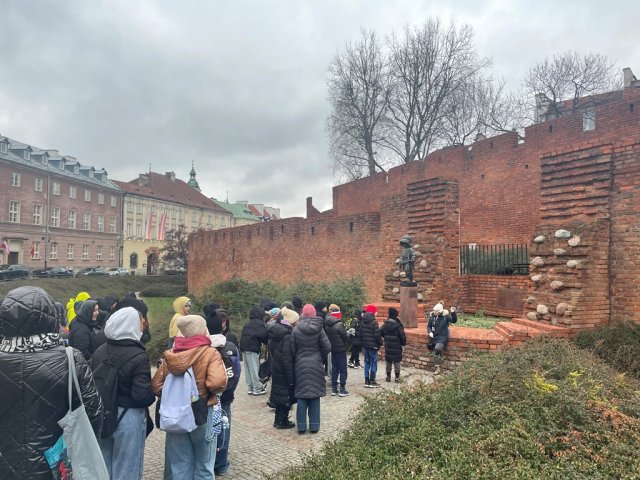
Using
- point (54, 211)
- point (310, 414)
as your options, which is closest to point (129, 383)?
point (310, 414)

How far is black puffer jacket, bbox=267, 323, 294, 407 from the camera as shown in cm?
549

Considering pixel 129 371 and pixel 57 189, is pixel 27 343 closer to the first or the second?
pixel 129 371

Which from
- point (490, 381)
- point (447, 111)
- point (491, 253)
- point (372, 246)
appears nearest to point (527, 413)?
point (490, 381)

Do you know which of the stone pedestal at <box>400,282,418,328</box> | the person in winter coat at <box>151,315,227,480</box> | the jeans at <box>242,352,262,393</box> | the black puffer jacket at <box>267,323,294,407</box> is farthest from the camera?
the stone pedestal at <box>400,282,418,328</box>

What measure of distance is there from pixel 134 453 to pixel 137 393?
518mm

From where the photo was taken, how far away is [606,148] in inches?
283

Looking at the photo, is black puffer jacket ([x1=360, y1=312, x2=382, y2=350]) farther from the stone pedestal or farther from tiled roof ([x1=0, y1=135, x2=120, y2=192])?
tiled roof ([x1=0, y1=135, x2=120, y2=192])

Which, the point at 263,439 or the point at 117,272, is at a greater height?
the point at 117,272

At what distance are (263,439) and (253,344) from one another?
194cm

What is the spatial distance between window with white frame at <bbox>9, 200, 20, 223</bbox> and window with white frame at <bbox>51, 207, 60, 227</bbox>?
3.64 meters

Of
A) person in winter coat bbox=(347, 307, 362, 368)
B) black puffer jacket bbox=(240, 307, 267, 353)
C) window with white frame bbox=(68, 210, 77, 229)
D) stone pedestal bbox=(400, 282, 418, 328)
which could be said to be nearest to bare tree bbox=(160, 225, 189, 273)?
window with white frame bbox=(68, 210, 77, 229)

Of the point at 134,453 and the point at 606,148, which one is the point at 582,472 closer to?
the point at 134,453

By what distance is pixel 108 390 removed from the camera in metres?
3.28

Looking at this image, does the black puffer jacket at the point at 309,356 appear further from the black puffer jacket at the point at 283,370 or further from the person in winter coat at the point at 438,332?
the person in winter coat at the point at 438,332
